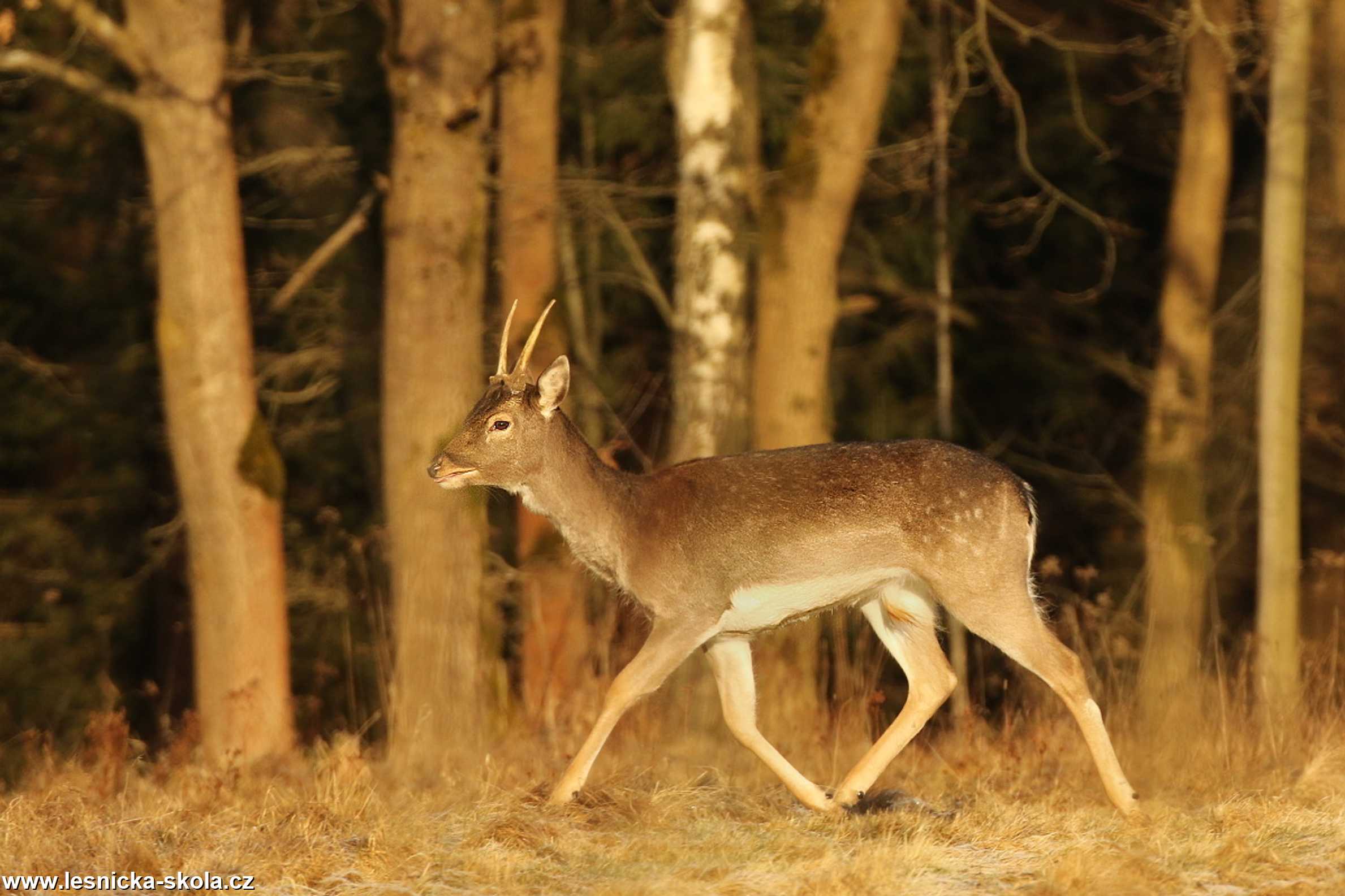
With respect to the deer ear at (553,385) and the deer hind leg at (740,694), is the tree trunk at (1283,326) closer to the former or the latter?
the deer hind leg at (740,694)

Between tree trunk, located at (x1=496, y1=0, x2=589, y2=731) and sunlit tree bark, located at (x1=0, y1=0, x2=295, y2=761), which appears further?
tree trunk, located at (x1=496, y1=0, x2=589, y2=731)

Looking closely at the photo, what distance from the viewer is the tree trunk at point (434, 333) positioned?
1183 centimetres

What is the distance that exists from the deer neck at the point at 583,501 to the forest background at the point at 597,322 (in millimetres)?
1272

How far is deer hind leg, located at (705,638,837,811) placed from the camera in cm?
815

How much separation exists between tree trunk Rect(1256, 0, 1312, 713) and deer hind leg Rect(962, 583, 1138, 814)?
12.7 feet

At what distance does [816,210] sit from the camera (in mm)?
11766

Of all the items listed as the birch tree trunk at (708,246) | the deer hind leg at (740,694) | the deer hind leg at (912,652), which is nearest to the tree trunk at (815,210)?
the birch tree trunk at (708,246)

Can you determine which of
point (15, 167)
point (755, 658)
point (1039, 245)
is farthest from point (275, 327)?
point (755, 658)

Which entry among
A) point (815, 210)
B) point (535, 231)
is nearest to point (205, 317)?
point (815, 210)

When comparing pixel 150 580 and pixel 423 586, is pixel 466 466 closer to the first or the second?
pixel 423 586

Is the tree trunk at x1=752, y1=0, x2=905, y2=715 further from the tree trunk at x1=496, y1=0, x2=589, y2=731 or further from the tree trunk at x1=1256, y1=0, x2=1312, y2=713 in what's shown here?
the tree trunk at x1=496, y1=0, x2=589, y2=731

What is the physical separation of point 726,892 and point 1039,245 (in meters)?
16.3

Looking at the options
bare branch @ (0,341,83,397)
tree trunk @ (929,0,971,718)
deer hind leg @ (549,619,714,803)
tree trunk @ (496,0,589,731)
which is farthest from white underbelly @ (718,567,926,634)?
bare branch @ (0,341,83,397)

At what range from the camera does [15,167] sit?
71.2ft
